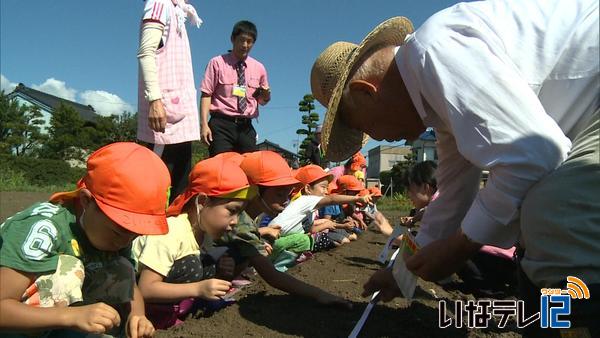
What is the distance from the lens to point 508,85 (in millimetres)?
1245

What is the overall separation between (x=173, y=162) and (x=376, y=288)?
1527 mm

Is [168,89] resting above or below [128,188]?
above

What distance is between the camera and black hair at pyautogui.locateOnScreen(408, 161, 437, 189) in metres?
4.40

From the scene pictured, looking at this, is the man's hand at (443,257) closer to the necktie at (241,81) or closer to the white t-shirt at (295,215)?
the white t-shirt at (295,215)

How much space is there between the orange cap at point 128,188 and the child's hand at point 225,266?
1.19 meters

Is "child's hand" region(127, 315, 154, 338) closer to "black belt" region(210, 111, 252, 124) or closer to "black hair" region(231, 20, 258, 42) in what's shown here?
"black belt" region(210, 111, 252, 124)

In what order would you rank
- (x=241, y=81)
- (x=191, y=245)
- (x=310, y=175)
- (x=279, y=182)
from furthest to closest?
(x=310, y=175), (x=241, y=81), (x=279, y=182), (x=191, y=245)

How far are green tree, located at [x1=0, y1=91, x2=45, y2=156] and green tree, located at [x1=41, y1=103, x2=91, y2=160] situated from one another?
105 cm

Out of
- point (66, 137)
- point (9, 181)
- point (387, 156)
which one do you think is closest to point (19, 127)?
point (66, 137)

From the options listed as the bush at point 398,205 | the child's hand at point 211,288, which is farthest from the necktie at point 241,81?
the bush at point 398,205

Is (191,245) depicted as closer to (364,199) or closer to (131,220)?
(131,220)

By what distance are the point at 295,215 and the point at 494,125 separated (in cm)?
330

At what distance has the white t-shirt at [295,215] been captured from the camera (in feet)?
14.3

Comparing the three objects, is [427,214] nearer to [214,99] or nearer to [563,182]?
[563,182]
